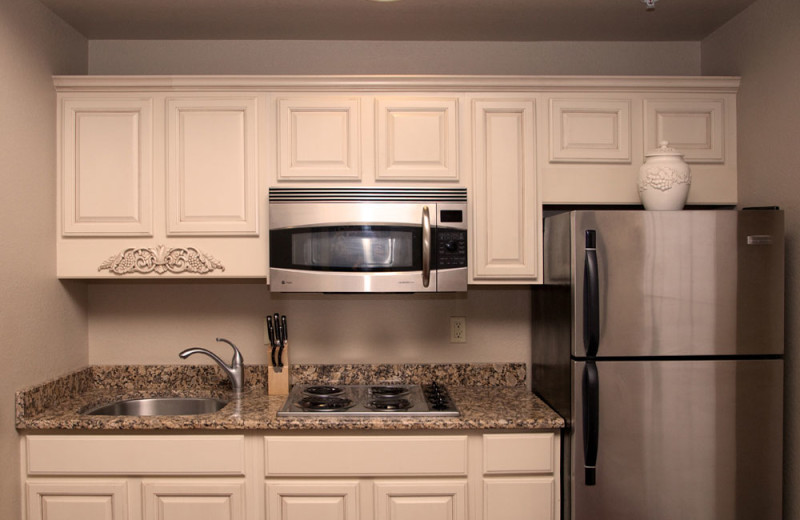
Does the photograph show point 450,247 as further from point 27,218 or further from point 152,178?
point 27,218

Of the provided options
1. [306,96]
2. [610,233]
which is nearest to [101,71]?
[306,96]

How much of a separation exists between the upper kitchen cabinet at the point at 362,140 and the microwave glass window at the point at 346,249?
0.73 feet

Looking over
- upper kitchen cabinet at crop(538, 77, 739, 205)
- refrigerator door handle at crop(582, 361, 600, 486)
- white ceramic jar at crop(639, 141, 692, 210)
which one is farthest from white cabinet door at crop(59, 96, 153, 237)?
white ceramic jar at crop(639, 141, 692, 210)

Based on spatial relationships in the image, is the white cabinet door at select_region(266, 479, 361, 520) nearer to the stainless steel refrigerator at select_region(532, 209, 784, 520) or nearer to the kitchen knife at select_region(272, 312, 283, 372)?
the kitchen knife at select_region(272, 312, 283, 372)

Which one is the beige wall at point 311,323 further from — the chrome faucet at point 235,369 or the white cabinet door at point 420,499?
the white cabinet door at point 420,499

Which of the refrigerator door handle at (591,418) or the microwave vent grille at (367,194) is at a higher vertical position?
the microwave vent grille at (367,194)

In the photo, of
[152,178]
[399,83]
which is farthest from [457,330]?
[152,178]

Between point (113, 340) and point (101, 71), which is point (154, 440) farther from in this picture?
point (101, 71)

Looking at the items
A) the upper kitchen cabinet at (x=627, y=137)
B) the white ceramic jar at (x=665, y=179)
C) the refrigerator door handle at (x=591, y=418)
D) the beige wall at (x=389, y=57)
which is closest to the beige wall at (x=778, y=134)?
the upper kitchen cabinet at (x=627, y=137)

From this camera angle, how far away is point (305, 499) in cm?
220

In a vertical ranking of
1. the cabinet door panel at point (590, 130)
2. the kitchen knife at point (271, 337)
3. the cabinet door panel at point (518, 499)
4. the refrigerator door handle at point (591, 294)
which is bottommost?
the cabinet door panel at point (518, 499)

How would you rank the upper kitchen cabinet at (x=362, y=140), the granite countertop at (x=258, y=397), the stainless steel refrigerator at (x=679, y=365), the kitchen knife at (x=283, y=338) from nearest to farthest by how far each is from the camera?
the stainless steel refrigerator at (x=679, y=365) → the granite countertop at (x=258, y=397) → the upper kitchen cabinet at (x=362, y=140) → the kitchen knife at (x=283, y=338)

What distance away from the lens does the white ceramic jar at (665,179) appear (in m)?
2.22

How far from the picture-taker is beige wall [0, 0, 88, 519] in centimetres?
210
